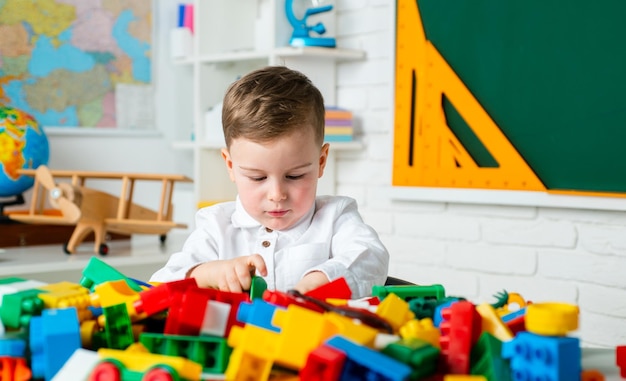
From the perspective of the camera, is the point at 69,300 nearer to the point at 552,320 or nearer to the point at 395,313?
the point at 395,313

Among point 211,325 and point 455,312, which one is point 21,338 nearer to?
→ point 211,325

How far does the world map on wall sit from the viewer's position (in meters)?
2.51

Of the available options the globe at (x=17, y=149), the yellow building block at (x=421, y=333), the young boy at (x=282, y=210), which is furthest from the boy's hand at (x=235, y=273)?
the globe at (x=17, y=149)

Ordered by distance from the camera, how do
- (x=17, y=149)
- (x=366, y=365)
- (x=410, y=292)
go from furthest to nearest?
(x=17, y=149) → (x=410, y=292) → (x=366, y=365)

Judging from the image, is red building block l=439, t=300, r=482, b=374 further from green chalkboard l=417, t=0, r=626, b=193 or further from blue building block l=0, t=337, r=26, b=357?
green chalkboard l=417, t=0, r=626, b=193

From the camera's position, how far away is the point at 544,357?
17.5 inches

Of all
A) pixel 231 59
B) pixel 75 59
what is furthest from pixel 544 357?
pixel 75 59

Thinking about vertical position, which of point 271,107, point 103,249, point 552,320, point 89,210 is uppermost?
point 271,107

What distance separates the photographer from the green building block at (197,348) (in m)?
0.49

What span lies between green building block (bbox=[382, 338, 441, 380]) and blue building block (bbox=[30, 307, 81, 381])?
218 mm

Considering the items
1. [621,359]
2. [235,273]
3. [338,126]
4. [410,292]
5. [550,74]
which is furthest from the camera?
[338,126]

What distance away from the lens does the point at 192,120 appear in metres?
2.95

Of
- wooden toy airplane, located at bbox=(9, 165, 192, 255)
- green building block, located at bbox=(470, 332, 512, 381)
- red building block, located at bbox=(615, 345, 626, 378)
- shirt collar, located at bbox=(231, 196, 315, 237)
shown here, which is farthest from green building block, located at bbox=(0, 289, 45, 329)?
wooden toy airplane, located at bbox=(9, 165, 192, 255)

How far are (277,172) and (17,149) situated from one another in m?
1.42
